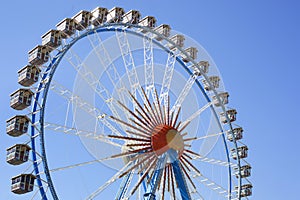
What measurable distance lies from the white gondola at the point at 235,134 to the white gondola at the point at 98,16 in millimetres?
8317

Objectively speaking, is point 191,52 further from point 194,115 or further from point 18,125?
point 18,125

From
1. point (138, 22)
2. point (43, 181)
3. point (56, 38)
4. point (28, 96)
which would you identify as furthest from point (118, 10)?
point (43, 181)

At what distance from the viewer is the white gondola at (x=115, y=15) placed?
25859mm

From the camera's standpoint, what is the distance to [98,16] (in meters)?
25.3

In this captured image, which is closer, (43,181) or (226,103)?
(43,181)

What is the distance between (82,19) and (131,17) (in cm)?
286

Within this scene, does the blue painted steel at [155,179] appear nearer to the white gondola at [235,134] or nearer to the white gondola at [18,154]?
the white gondola at [18,154]

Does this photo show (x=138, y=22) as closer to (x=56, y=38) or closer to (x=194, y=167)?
(x=56, y=38)

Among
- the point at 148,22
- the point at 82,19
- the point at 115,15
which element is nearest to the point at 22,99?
the point at 82,19

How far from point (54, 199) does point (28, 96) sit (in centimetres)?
358

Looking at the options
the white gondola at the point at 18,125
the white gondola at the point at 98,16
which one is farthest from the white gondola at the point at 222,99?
the white gondola at the point at 18,125

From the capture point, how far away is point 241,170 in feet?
96.0

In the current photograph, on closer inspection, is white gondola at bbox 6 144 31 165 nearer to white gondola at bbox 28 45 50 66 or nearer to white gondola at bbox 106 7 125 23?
white gondola at bbox 28 45 50 66

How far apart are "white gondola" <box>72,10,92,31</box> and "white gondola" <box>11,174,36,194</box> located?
21.7 ft
